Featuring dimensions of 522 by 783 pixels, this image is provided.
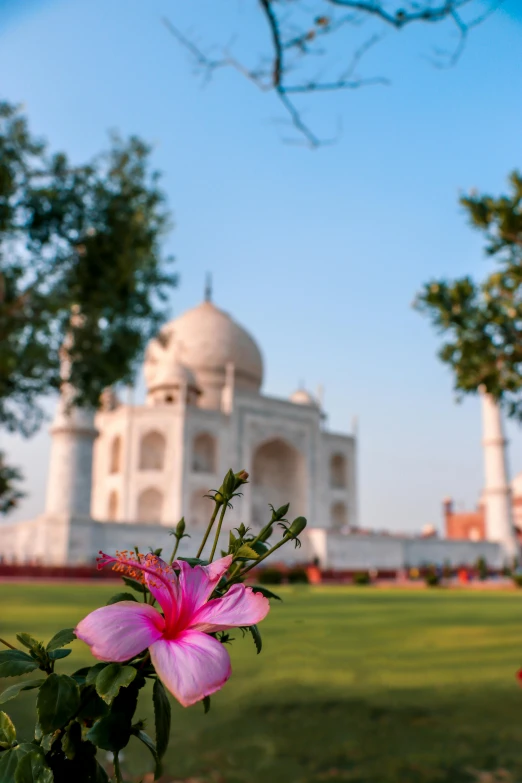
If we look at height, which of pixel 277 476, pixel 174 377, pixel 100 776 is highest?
pixel 174 377

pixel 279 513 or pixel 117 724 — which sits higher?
pixel 279 513

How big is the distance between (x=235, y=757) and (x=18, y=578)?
15421 millimetres

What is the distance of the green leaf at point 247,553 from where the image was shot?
0.46m

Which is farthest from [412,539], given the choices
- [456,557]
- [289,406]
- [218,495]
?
[218,495]

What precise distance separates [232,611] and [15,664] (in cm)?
13

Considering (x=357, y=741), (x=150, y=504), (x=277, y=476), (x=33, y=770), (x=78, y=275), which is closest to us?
(x=33, y=770)

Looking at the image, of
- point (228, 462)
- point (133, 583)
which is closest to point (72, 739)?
point (133, 583)

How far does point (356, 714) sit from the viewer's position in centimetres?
279

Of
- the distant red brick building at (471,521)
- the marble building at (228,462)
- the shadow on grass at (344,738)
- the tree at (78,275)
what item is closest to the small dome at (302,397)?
the marble building at (228,462)

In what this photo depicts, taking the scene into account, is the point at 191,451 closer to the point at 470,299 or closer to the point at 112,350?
the point at 112,350

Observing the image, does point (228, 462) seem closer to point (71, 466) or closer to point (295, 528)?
point (71, 466)

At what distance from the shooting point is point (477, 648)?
4910 millimetres

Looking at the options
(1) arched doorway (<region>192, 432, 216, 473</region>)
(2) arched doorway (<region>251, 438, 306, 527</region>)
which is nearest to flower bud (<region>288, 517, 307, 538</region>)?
(1) arched doorway (<region>192, 432, 216, 473</region>)

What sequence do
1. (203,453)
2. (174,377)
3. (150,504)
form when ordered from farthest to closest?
Result: (203,453) < (174,377) < (150,504)
